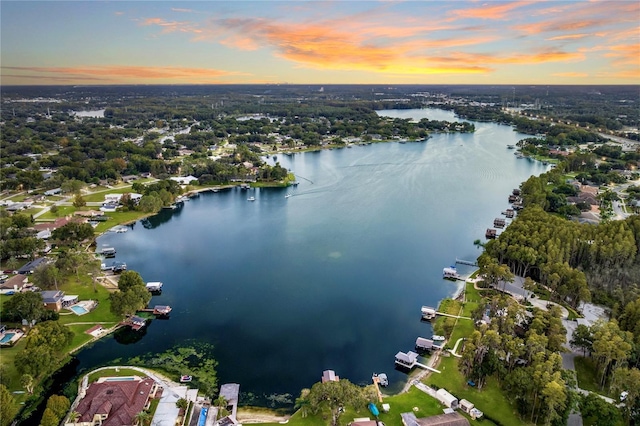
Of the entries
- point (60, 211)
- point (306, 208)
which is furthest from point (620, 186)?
point (60, 211)

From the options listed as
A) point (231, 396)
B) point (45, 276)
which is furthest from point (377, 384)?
point (45, 276)

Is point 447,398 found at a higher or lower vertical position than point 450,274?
lower

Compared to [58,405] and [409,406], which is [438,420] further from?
[58,405]

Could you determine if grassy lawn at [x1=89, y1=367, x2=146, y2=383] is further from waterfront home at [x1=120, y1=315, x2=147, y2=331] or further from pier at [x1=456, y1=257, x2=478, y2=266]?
pier at [x1=456, y1=257, x2=478, y2=266]

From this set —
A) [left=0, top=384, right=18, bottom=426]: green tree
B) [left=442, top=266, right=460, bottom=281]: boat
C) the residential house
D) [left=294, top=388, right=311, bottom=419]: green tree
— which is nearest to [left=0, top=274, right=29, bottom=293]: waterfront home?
the residential house

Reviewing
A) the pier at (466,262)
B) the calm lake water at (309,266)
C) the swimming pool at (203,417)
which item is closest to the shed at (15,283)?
the calm lake water at (309,266)
